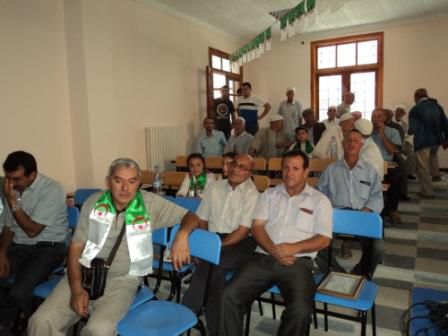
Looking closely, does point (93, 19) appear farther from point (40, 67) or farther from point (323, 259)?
point (323, 259)

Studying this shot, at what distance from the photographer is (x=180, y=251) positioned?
1.98m

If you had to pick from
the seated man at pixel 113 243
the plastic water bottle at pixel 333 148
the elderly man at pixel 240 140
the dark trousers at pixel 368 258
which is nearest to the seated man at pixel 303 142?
the plastic water bottle at pixel 333 148

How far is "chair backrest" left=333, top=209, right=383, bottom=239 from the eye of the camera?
233 cm

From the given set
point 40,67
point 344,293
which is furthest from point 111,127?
point 344,293

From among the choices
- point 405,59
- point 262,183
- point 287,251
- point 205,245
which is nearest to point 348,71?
point 405,59

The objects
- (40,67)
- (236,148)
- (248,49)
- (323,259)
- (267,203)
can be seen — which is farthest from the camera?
(248,49)

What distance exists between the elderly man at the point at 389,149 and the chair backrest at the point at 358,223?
2.60m

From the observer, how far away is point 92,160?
194 inches

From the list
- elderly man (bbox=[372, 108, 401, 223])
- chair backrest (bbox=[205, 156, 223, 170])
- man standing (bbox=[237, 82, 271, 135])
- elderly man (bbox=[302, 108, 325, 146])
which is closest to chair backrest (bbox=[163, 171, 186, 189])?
chair backrest (bbox=[205, 156, 223, 170])

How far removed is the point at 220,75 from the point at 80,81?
3.96 m

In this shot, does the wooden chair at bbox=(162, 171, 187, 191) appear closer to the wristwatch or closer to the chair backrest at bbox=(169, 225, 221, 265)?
the wristwatch

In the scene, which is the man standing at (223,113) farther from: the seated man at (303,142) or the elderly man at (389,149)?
the elderly man at (389,149)

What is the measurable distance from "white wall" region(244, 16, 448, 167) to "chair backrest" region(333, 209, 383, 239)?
6949mm

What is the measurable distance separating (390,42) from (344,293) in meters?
7.82
